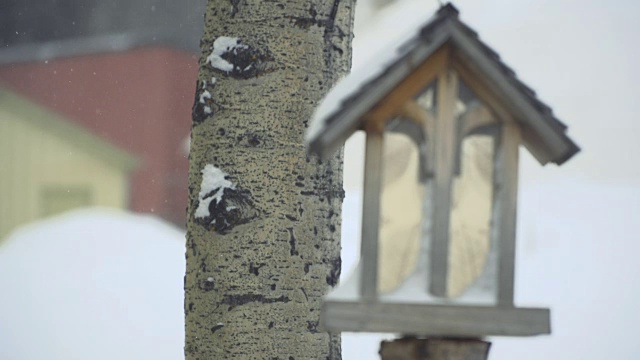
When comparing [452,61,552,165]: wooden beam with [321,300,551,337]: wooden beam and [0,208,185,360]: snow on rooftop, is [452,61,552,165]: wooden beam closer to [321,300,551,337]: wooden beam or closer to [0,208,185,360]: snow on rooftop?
[321,300,551,337]: wooden beam

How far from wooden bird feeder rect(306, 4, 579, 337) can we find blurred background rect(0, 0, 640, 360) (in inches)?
96.0

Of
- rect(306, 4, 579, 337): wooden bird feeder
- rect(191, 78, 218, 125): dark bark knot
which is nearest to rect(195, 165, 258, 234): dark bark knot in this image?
rect(191, 78, 218, 125): dark bark knot

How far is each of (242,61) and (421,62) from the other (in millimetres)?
751

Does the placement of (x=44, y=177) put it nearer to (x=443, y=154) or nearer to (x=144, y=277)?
(x=144, y=277)

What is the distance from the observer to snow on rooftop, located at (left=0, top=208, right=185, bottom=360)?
432 centimetres

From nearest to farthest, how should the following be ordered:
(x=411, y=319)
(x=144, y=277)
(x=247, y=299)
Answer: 1. (x=411, y=319)
2. (x=247, y=299)
3. (x=144, y=277)

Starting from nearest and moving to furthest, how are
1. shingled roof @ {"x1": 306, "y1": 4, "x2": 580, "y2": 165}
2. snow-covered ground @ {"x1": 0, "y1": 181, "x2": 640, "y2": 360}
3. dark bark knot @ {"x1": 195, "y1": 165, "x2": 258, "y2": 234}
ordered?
shingled roof @ {"x1": 306, "y1": 4, "x2": 580, "y2": 165}
dark bark knot @ {"x1": 195, "y1": 165, "x2": 258, "y2": 234}
snow-covered ground @ {"x1": 0, "y1": 181, "x2": 640, "y2": 360}

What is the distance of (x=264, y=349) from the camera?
5.69ft

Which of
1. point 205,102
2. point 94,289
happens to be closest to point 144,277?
point 94,289

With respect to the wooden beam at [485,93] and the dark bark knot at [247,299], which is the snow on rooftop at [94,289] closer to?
the dark bark knot at [247,299]

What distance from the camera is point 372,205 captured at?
1087 millimetres

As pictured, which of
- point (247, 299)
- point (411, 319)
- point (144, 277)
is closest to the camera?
point (411, 319)

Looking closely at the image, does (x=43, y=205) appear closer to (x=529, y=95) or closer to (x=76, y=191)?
(x=76, y=191)

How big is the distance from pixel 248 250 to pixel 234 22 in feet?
1.43
